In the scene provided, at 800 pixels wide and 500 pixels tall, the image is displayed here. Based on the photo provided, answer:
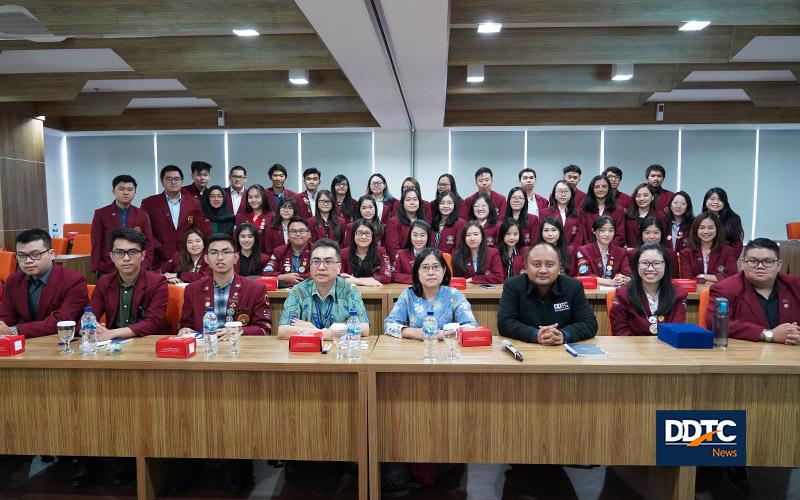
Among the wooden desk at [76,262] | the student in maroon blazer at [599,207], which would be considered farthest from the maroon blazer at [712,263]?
the wooden desk at [76,262]

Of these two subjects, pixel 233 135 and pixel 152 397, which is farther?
pixel 233 135

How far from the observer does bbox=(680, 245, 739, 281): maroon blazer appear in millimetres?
4301

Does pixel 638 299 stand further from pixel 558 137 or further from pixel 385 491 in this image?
pixel 558 137

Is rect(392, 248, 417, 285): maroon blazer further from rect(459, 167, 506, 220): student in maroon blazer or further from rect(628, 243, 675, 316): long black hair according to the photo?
rect(628, 243, 675, 316): long black hair

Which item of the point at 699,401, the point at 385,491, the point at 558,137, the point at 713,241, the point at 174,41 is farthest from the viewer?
the point at 558,137

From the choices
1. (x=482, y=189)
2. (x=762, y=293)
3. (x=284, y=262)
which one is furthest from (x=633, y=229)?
(x=284, y=262)

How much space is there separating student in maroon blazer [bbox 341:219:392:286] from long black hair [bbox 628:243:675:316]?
201 cm

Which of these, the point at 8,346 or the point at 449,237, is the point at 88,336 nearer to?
the point at 8,346

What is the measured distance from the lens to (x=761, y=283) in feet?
9.08

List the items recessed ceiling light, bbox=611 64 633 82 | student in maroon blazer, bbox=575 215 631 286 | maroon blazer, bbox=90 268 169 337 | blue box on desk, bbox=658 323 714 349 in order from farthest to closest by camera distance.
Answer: recessed ceiling light, bbox=611 64 633 82 < student in maroon blazer, bbox=575 215 631 286 < maroon blazer, bbox=90 268 169 337 < blue box on desk, bbox=658 323 714 349

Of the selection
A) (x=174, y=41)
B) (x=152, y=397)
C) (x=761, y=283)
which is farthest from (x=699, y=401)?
(x=174, y=41)

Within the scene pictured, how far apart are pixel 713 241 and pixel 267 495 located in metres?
3.89

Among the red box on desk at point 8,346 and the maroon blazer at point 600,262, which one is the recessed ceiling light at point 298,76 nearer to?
the maroon blazer at point 600,262

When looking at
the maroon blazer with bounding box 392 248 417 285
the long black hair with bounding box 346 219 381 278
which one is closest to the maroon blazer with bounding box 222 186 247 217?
the long black hair with bounding box 346 219 381 278
